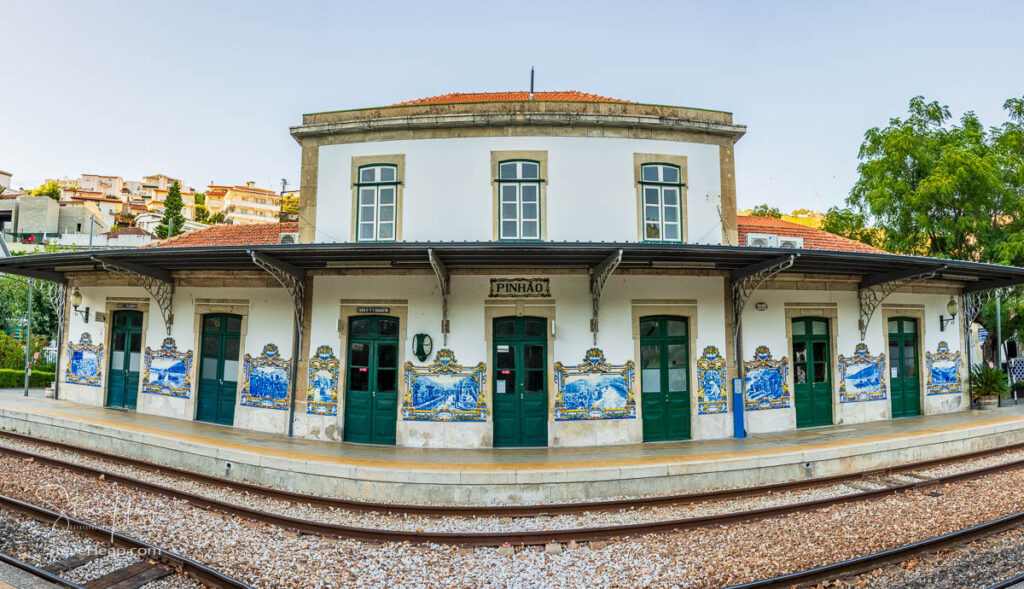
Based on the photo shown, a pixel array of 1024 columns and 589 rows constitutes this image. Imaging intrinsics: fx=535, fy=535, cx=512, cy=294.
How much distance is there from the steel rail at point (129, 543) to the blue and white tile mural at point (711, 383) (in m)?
8.28

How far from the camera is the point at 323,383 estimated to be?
10391 millimetres

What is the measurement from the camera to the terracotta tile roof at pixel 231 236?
13266mm

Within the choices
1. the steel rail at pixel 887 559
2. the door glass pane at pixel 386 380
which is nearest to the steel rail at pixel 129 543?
the steel rail at pixel 887 559

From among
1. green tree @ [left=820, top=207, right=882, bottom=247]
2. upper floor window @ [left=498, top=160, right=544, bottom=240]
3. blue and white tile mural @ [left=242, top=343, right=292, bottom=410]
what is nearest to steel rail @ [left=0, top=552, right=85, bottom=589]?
blue and white tile mural @ [left=242, top=343, right=292, bottom=410]

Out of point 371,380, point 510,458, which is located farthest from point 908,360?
point 371,380

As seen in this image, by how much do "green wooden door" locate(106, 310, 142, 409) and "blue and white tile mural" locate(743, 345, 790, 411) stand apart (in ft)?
44.5

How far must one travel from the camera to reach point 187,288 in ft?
39.1

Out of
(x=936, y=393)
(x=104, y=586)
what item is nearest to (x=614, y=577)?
(x=104, y=586)

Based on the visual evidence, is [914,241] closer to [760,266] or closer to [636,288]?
[760,266]

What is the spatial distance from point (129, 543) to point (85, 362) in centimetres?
1019

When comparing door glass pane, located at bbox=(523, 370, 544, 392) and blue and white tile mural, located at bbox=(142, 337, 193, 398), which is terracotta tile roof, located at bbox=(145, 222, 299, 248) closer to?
blue and white tile mural, located at bbox=(142, 337, 193, 398)

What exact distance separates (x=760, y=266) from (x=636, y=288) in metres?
2.26

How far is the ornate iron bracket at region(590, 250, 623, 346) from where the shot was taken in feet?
30.4

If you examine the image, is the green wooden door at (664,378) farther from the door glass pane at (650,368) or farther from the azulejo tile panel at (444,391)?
the azulejo tile panel at (444,391)
